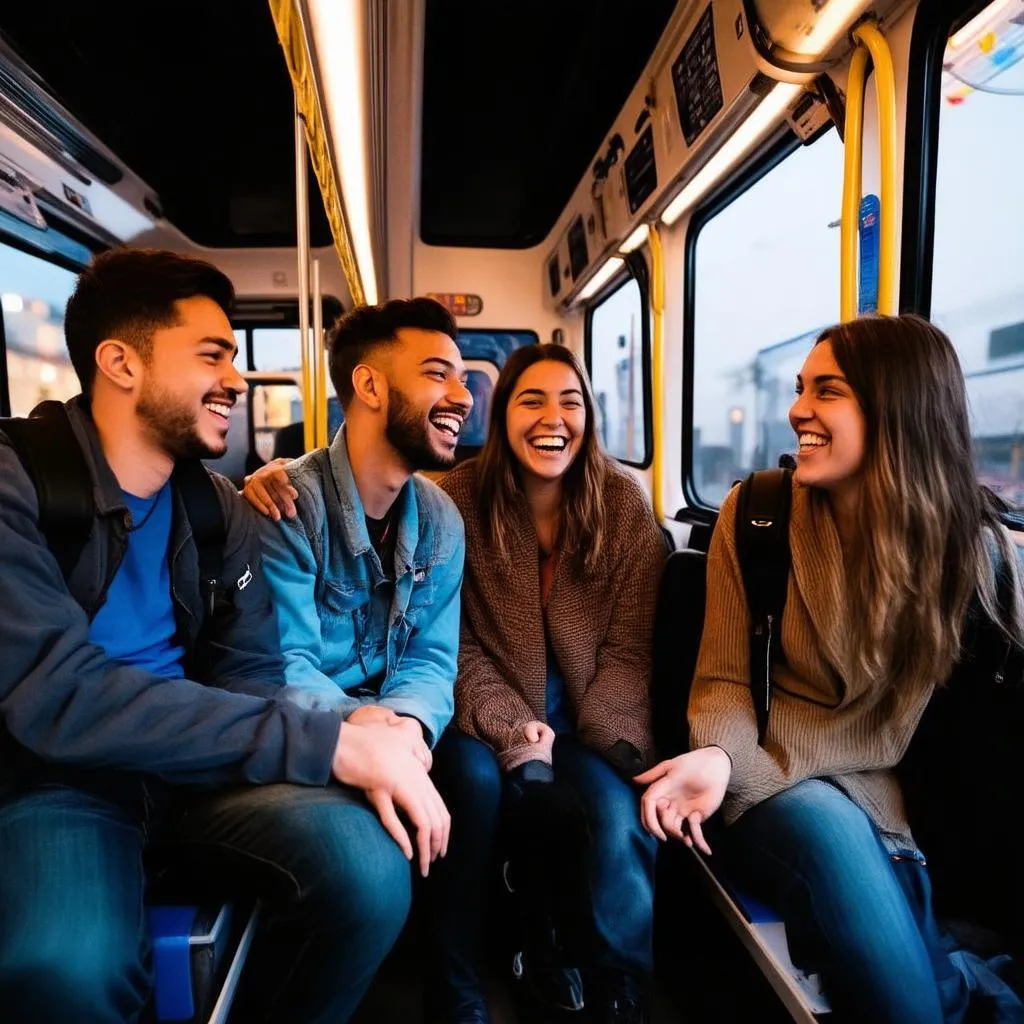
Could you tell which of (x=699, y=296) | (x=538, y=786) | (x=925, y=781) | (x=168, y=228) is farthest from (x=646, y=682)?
(x=168, y=228)

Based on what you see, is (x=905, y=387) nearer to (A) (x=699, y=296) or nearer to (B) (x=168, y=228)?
(A) (x=699, y=296)

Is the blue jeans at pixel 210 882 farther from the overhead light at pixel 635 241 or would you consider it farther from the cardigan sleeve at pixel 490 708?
the overhead light at pixel 635 241

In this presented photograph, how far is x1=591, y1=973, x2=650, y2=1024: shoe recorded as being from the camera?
1516 mm

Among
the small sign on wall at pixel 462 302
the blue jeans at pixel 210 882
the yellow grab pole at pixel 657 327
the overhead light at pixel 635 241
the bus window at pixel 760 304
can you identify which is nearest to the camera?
the blue jeans at pixel 210 882

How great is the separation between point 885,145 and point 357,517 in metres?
1.53

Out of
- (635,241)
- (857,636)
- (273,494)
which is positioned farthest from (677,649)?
(635,241)

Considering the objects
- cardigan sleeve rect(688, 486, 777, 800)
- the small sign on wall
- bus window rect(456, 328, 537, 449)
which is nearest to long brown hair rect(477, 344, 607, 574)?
cardigan sleeve rect(688, 486, 777, 800)

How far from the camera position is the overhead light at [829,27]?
163cm

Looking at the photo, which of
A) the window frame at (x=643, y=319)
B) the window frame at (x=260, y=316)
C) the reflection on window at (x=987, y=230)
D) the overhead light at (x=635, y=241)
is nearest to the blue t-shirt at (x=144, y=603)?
the reflection on window at (x=987, y=230)

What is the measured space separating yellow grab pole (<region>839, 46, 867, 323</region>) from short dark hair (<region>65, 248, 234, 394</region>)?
1569 millimetres

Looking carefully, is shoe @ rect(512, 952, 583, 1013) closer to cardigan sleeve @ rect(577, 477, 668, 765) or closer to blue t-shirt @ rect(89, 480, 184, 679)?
cardigan sleeve @ rect(577, 477, 668, 765)

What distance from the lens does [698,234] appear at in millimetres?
3578

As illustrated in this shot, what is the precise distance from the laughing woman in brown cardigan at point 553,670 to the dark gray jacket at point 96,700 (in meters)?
0.55

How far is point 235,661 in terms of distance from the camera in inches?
61.9
